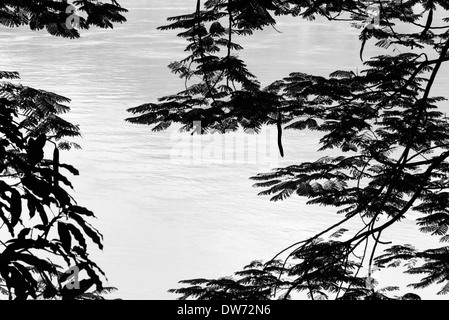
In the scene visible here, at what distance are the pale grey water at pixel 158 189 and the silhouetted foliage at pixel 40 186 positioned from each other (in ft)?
8.62

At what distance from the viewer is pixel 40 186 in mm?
1386

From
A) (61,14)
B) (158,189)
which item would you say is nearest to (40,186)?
(61,14)

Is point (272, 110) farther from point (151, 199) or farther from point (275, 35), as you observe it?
point (275, 35)

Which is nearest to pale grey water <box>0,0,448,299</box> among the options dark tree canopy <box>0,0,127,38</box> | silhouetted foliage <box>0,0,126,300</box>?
silhouetted foliage <box>0,0,126,300</box>

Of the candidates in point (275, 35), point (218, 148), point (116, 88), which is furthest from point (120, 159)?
point (275, 35)

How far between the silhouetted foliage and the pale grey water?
8.62ft

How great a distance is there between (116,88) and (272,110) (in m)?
9.40

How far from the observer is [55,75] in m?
13.0

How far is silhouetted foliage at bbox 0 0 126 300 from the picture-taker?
1333mm

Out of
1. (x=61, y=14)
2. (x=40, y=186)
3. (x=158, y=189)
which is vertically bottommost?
(x=158, y=189)

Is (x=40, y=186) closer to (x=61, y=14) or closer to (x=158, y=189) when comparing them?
(x=61, y=14)

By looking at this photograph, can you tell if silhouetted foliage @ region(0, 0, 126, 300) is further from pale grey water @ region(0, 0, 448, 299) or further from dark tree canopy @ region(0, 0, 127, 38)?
pale grey water @ region(0, 0, 448, 299)

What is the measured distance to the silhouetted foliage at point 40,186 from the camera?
1.33m

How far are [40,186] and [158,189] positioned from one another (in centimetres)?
595
